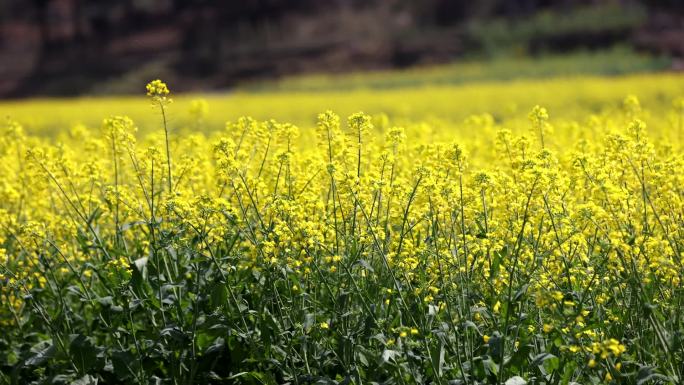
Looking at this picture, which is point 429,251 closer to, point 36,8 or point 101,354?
point 101,354

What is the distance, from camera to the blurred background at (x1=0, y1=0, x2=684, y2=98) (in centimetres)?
3519

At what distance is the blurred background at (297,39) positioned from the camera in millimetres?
35188

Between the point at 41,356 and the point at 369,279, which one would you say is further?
the point at 41,356

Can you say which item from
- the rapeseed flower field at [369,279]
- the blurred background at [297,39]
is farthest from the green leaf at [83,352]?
the blurred background at [297,39]

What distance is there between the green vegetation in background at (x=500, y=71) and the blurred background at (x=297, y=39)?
0.15 m

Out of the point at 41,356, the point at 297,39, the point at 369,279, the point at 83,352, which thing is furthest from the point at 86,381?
the point at 297,39

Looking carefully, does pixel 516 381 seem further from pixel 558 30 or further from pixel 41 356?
pixel 558 30

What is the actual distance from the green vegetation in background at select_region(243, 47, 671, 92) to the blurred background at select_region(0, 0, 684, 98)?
0.49ft

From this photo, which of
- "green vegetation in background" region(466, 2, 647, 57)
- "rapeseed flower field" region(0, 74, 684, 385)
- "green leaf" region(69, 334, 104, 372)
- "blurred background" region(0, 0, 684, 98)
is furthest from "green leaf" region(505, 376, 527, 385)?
"green vegetation in background" region(466, 2, 647, 57)

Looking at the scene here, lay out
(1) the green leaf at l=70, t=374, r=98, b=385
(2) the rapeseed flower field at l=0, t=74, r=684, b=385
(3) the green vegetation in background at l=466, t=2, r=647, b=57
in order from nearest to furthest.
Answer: (2) the rapeseed flower field at l=0, t=74, r=684, b=385
(1) the green leaf at l=70, t=374, r=98, b=385
(3) the green vegetation in background at l=466, t=2, r=647, b=57

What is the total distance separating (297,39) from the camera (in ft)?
167

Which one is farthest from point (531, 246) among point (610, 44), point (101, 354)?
point (610, 44)

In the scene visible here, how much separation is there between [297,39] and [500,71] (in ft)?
73.4

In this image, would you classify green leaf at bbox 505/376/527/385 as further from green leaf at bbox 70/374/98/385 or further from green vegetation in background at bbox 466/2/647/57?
green vegetation in background at bbox 466/2/647/57
